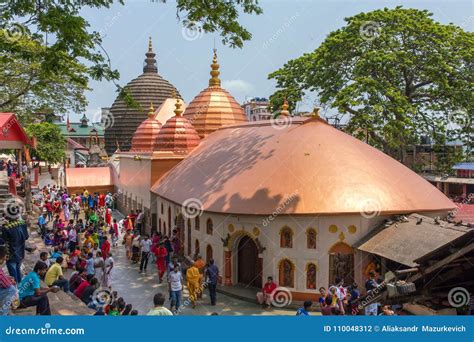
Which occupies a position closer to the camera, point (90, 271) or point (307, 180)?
point (90, 271)

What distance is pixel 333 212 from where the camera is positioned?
43.8 feet

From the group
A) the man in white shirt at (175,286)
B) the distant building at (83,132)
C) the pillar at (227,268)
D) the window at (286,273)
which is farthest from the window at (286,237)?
the distant building at (83,132)

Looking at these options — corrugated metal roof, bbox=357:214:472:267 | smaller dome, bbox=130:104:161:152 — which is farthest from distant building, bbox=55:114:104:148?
corrugated metal roof, bbox=357:214:472:267

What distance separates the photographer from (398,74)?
24.1 m

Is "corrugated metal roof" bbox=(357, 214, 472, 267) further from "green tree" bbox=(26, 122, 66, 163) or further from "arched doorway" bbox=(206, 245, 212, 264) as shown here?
"green tree" bbox=(26, 122, 66, 163)

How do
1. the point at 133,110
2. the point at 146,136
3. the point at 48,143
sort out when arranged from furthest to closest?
the point at 133,110, the point at 48,143, the point at 146,136

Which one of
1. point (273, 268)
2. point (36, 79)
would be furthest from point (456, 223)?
point (36, 79)

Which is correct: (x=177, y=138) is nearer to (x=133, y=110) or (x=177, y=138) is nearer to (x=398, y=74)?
(x=398, y=74)

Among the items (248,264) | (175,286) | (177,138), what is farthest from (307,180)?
(177,138)

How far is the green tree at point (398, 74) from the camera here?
22.7 meters

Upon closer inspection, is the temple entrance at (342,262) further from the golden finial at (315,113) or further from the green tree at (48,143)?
the green tree at (48,143)

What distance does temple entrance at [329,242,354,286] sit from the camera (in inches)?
537

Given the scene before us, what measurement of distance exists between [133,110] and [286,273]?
3421 cm

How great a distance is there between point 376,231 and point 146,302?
7.10m
